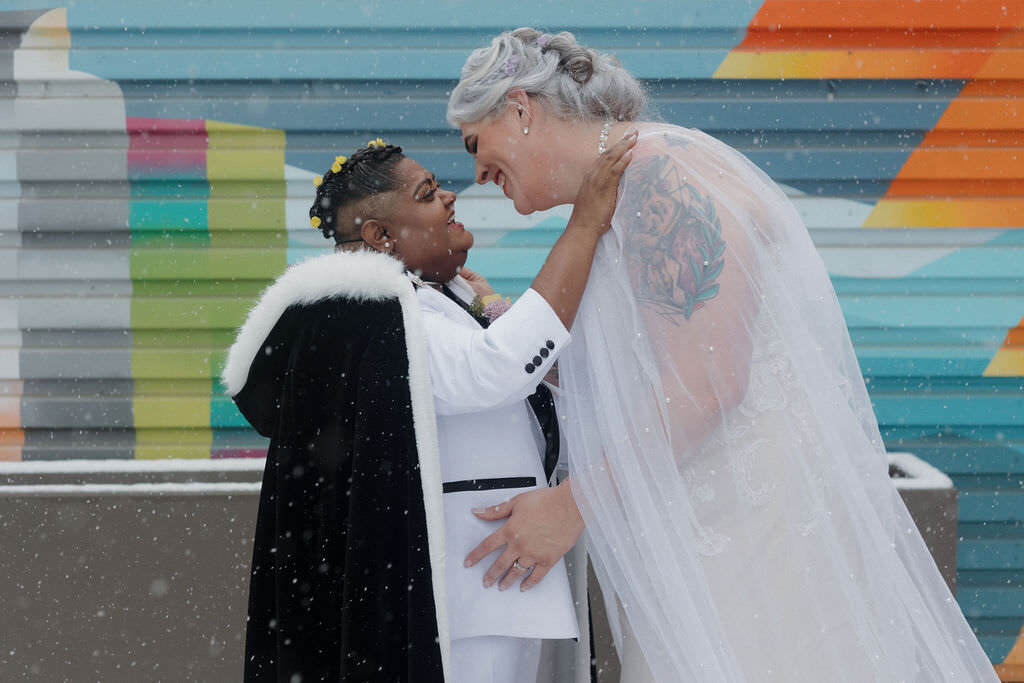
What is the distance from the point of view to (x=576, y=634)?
76.7 inches

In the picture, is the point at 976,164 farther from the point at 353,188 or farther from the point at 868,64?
the point at 353,188

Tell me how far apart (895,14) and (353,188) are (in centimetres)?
299

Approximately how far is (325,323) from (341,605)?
24.7 inches

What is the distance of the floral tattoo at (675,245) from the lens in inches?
65.8

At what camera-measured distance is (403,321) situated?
187 centimetres

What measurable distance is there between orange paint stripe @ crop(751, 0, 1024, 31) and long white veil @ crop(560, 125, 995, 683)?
258 cm

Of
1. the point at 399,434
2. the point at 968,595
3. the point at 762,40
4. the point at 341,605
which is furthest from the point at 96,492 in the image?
the point at 968,595

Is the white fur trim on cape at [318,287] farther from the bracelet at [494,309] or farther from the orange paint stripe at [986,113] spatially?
the orange paint stripe at [986,113]

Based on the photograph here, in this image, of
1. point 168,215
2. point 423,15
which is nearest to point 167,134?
point 168,215

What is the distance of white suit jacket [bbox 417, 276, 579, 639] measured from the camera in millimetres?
1740

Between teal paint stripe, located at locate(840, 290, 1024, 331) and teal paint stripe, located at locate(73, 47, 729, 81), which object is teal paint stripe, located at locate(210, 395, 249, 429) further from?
teal paint stripe, located at locate(840, 290, 1024, 331)

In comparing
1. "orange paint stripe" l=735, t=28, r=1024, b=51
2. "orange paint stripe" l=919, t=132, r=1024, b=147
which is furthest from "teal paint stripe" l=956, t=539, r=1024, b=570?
"orange paint stripe" l=735, t=28, r=1024, b=51

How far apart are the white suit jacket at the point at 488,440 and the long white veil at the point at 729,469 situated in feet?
0.52

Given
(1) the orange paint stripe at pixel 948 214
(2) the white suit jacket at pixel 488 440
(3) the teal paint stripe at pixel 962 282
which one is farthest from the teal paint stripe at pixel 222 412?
(1) the orange paint stripe at pixel 948 214
